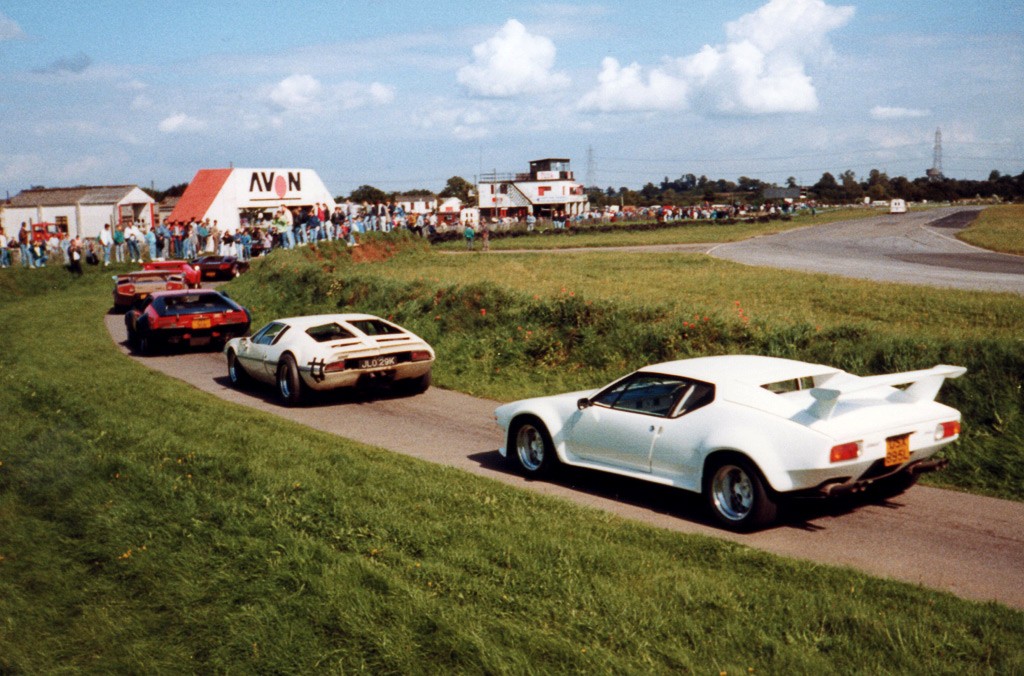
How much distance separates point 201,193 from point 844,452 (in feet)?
154

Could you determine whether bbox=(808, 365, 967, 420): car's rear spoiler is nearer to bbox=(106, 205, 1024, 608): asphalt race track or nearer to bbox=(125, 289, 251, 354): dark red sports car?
bbox=(106, 205, 1024, 608): asphalt race track

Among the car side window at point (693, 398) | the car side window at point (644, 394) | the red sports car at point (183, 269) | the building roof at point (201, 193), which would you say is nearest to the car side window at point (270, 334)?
the car side window at point (644, 394)

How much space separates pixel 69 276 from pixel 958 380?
110ft

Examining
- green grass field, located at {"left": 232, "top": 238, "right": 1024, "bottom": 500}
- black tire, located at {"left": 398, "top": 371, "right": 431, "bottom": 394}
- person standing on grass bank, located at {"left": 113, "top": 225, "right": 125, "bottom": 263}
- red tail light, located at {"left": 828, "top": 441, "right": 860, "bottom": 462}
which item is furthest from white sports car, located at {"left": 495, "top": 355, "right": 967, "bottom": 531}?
person standing on grass bank, located at {"left": 113, "top": 225, "right": 125, "bottom": 263}

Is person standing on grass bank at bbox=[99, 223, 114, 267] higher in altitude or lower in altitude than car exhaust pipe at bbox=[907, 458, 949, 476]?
higher

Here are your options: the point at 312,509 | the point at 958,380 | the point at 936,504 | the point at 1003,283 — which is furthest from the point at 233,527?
the point at 1003,283

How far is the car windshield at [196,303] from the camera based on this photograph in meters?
18.7

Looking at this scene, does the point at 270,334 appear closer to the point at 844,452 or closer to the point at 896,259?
the point at 844,452

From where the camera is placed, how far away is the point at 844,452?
661 cm

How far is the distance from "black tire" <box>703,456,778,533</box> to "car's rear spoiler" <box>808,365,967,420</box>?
656mm

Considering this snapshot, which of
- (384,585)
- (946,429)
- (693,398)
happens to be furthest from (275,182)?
(384,585)

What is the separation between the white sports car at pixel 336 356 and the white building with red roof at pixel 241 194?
1401 inches

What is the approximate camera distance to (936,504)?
757 centimetres

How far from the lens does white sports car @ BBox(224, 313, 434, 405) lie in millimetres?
12672
